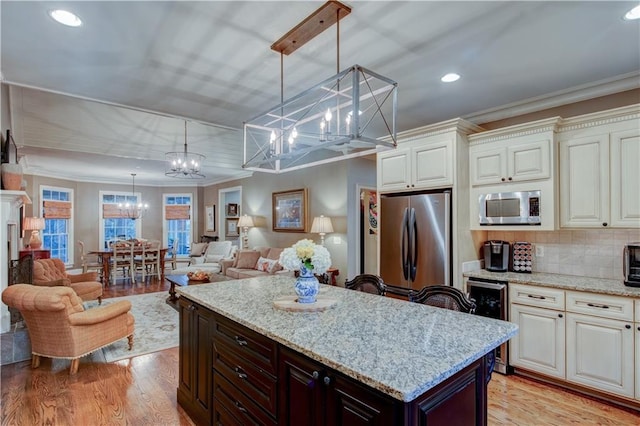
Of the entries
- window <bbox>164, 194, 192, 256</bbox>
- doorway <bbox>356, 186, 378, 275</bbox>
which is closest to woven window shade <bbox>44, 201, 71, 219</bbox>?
window <bbox>164, 194, 192, 256</bbox>

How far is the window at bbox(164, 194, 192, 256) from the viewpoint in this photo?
1077 cm

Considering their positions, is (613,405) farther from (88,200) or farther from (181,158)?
(88,200)

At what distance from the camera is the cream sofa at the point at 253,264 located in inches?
231

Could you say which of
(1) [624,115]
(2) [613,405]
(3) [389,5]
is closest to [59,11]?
(3) [389,5]

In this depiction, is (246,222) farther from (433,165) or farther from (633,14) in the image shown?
(633,14)

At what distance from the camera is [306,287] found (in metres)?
2.09

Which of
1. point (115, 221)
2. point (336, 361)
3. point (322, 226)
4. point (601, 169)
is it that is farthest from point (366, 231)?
point (115, 221)

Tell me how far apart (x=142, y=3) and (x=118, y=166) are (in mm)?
6892

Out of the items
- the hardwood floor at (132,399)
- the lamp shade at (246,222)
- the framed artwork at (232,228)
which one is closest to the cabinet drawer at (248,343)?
the hardwood floor at (132,399)

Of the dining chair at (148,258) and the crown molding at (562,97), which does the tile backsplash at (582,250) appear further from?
the dining chair at (148,258)

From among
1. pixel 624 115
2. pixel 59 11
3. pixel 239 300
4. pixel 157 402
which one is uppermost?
pixel 59 11

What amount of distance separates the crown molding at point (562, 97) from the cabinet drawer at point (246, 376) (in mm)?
3578

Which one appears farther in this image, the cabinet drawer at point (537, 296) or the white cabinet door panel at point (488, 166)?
the white cabinet door panel at point (488, 166)

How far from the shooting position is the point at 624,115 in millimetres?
2754
